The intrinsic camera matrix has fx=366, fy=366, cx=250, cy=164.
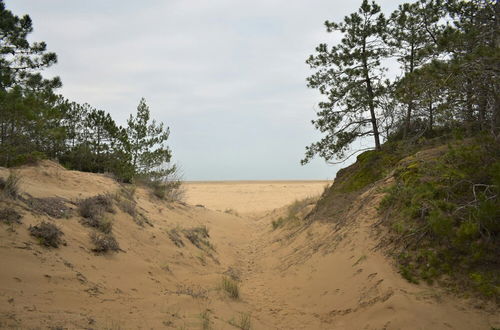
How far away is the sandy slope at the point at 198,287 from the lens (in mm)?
4629

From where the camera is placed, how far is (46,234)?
631 cm

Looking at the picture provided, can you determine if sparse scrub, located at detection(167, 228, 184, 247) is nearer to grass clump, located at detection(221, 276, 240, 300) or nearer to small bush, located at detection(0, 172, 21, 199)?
grass clump, located at detection(221, 276, 240, 300)

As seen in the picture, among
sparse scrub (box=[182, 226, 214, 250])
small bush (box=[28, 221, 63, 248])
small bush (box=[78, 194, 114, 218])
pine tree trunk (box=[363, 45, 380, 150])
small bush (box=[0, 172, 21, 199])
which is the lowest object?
sparse scrub (box=[182, 226, 214, 250])

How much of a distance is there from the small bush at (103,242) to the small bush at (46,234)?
70 centimetres

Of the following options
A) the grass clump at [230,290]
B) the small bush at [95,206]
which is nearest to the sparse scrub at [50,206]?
the small bush at [95,206]

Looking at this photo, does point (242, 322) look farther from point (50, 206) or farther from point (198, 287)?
point (50, 206)

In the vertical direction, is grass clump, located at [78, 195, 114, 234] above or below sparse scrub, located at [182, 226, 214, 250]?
above

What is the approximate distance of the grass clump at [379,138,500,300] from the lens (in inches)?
208

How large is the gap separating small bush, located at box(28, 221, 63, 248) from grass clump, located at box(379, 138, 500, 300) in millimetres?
5863

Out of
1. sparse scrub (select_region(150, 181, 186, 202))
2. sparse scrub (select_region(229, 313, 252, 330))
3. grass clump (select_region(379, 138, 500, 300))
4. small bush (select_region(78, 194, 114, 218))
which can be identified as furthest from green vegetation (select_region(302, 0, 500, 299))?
sparse scrub (select_region(150, 181, 186, 202))

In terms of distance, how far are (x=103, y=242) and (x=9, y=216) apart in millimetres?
1653

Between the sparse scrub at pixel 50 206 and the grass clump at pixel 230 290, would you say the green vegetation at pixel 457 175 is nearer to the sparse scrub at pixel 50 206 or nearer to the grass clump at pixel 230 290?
the grass clump at pixel 230 290

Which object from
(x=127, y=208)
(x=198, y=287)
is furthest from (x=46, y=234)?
(x=127, y=208)

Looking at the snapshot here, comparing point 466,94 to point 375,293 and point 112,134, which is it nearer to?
point 375,293
